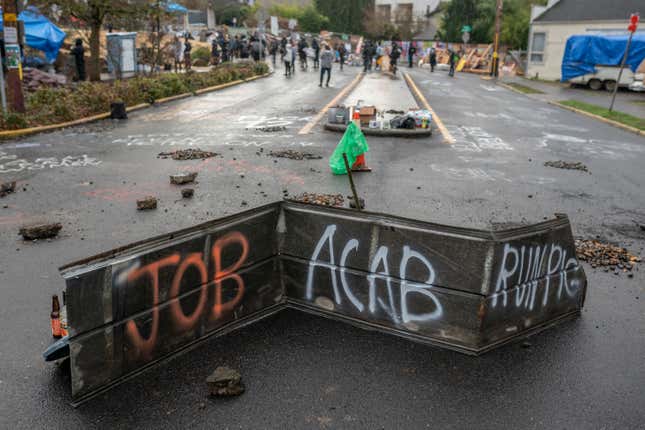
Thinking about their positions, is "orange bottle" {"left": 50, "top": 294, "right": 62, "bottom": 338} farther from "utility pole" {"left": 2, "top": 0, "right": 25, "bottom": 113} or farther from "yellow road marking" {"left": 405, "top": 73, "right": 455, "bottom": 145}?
"utility pole" {"left": 2, "top": 0, "right": 25, "bottom": 113}

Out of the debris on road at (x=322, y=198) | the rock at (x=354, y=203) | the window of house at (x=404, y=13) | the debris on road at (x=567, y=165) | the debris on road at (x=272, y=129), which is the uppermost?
the window of house at (x=404, y=13)

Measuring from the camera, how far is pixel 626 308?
17.1 feet

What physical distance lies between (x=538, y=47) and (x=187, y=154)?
39244 millimetres

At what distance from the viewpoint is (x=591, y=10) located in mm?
40562

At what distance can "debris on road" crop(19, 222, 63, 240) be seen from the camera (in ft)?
22.1

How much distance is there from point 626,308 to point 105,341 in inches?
183

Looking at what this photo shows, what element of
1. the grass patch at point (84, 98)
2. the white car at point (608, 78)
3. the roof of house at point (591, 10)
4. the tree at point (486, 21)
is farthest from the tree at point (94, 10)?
the tree at point (486, 21)

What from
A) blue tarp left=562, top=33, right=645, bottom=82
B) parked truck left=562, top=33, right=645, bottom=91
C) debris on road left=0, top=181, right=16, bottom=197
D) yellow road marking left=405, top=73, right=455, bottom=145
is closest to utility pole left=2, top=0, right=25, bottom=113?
debris on road left=0, top=181, right=16, bottom=197

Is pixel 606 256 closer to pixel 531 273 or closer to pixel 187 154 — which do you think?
pixel 531 273


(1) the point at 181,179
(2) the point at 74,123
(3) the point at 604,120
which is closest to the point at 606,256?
(1) the point at 181,179

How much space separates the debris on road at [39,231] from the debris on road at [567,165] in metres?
9.65

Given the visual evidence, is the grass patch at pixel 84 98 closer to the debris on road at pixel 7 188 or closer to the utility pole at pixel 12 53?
the utility pole at pixel 12 53

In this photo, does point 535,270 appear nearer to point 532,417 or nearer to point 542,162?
point 532,417

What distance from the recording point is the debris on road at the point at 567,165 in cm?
1156
